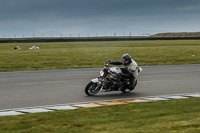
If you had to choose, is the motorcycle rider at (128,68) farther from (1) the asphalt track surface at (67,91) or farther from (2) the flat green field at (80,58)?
(2) the flat green field at (80,58)

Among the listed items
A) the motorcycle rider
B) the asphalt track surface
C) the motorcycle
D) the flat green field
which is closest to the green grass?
the asphalt track surface

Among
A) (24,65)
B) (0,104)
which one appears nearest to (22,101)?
(0,104)

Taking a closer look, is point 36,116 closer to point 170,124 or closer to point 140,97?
point 170,124

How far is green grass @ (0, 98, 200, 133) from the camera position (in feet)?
22.9

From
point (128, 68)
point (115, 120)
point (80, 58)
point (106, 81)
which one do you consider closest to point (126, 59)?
point (128, 68)

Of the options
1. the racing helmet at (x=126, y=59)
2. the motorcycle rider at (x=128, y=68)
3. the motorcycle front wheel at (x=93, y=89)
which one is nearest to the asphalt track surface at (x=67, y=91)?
the motorcycle front wheel at (x=93, y=89)

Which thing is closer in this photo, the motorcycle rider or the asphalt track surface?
the asphalt track surface

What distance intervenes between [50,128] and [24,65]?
21864 millimetres

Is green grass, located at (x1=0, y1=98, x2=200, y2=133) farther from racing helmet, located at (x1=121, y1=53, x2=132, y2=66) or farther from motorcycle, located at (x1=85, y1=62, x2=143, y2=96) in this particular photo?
racing helmet, located at (x1=121, y1=53, x2=132, y2=66)

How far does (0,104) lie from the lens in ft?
36.2

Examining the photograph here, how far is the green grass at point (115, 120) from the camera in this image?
22.9 feet

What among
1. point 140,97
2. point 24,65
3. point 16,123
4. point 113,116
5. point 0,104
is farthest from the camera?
point 24,65

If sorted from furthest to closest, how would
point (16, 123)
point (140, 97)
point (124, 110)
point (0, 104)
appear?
point (140, 97)
point (0, 104)
point (124, 110)
point (16, 123)

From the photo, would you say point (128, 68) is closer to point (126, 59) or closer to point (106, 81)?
point (126, 59)
